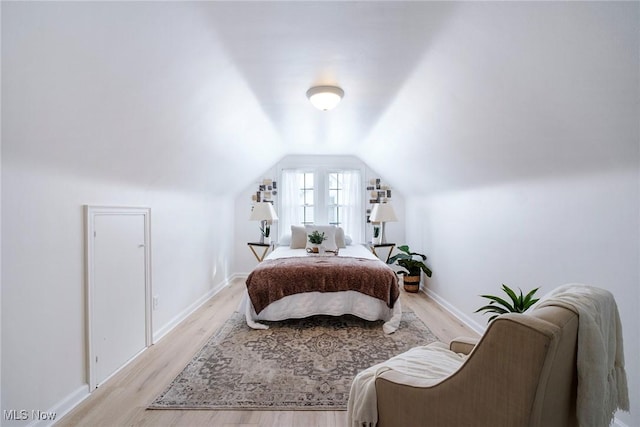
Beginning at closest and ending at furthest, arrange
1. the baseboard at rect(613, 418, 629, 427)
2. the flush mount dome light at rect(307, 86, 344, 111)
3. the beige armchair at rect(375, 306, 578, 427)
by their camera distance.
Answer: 1. the beige armchair at rect(375, 306, 578, 427)
2. the baseboard at rect(613, 418, 629, 427)
3. the flush mount dome light at rect(307, 86, 344, 111)

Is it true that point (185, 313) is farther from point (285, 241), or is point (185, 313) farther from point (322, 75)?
point (322, 75)

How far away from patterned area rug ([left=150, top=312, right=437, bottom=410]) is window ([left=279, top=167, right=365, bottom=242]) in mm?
2439

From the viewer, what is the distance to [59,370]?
1.88 meters

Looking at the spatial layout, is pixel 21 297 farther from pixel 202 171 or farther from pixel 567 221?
pixel 567 221

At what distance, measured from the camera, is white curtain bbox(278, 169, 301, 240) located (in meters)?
5.75

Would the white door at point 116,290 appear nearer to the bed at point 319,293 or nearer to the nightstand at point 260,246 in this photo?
the bed at point 319,293

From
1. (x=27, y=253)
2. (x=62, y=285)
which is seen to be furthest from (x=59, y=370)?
(x=27, y=253)

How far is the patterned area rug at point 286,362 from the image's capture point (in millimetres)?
2055

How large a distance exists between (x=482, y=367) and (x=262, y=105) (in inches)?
108

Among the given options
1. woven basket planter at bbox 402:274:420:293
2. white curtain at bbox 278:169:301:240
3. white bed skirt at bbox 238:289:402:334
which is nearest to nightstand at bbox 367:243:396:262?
woven basket planter at bbox 402:274:420:293

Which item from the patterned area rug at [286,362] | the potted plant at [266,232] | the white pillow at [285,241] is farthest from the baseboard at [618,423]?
the potted plant at [266,232]

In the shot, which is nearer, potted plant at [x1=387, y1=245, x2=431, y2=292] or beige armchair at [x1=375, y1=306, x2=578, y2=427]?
beige armchair at [x1=375, y1=306, x2=578, y2=427]

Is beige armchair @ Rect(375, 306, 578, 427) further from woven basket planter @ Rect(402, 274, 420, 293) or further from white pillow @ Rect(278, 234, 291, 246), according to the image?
white pillow @ Rect(278, 234, 291, 246)

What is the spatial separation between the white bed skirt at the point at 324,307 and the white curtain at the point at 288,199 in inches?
96.6
